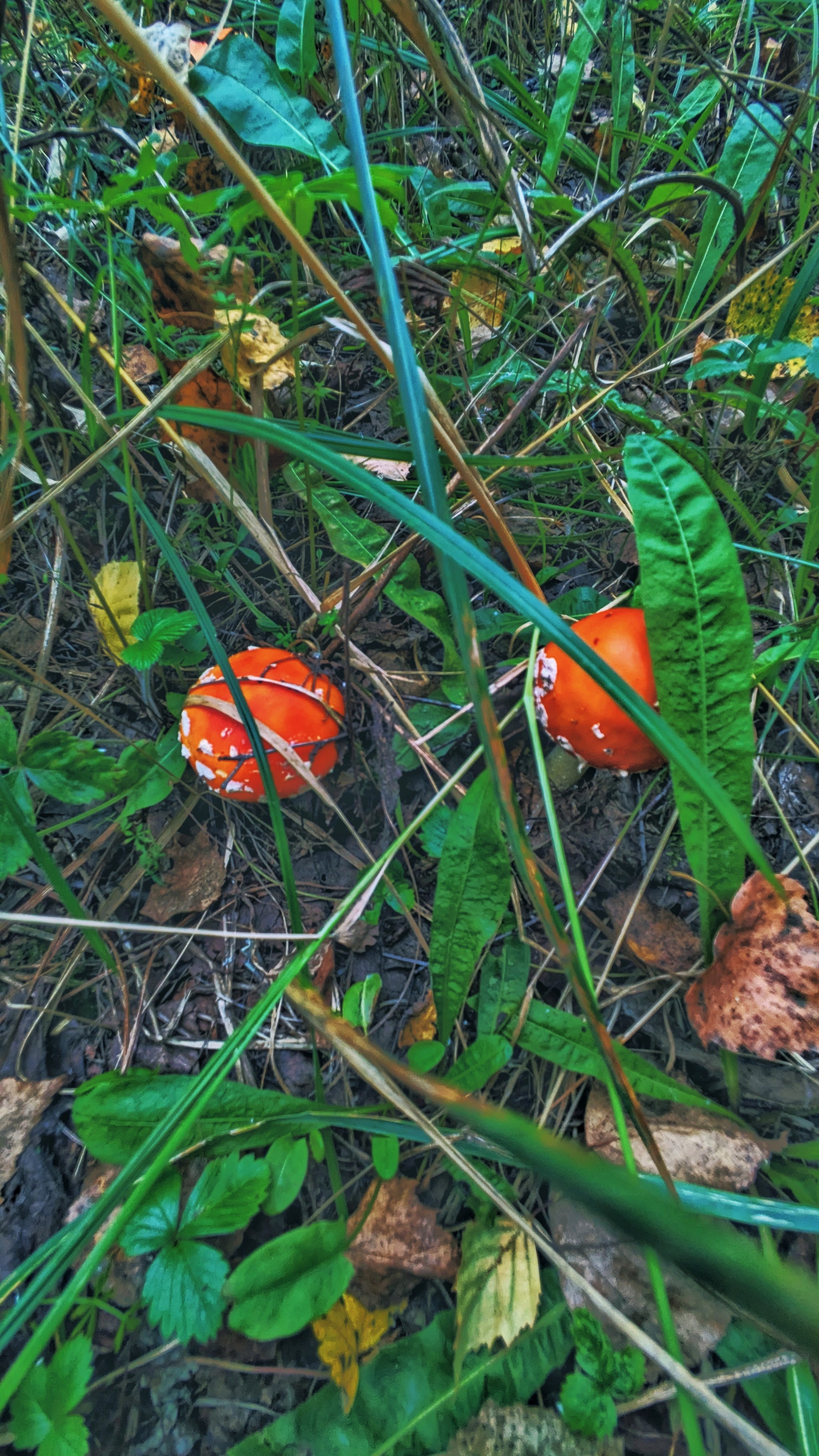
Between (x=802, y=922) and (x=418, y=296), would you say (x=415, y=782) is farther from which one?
(x=418, y=296)

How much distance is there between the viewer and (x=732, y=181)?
1.66 m

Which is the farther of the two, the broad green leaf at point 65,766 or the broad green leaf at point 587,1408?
the broad green leaf at point 65,766

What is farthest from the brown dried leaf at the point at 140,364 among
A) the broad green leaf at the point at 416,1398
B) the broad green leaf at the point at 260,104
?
the broad green leaf at the point at 416,1398

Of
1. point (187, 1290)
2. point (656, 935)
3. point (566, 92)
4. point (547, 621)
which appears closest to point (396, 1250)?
point (187, 1290)

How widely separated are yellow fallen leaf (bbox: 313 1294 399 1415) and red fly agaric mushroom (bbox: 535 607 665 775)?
3.69ft

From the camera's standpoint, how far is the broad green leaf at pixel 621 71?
1691 mm

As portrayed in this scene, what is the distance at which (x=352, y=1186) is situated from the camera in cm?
142

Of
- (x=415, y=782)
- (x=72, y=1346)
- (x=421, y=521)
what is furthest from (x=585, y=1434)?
(x=421, y=521)

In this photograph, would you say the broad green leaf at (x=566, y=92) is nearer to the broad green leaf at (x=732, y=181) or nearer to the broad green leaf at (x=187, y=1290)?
the broad green leaf at (x=732, y=181)

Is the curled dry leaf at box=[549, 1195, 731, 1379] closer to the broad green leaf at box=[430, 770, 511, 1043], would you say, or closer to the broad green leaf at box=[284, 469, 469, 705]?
the broad green leaf at box=[430, 770, 511, 1043]

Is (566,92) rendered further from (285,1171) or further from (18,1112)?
(18,1112)

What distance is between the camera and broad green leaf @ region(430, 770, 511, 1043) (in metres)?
1.37

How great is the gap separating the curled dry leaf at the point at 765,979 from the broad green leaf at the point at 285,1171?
792 mm

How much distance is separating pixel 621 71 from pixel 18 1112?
2846 millimetres
